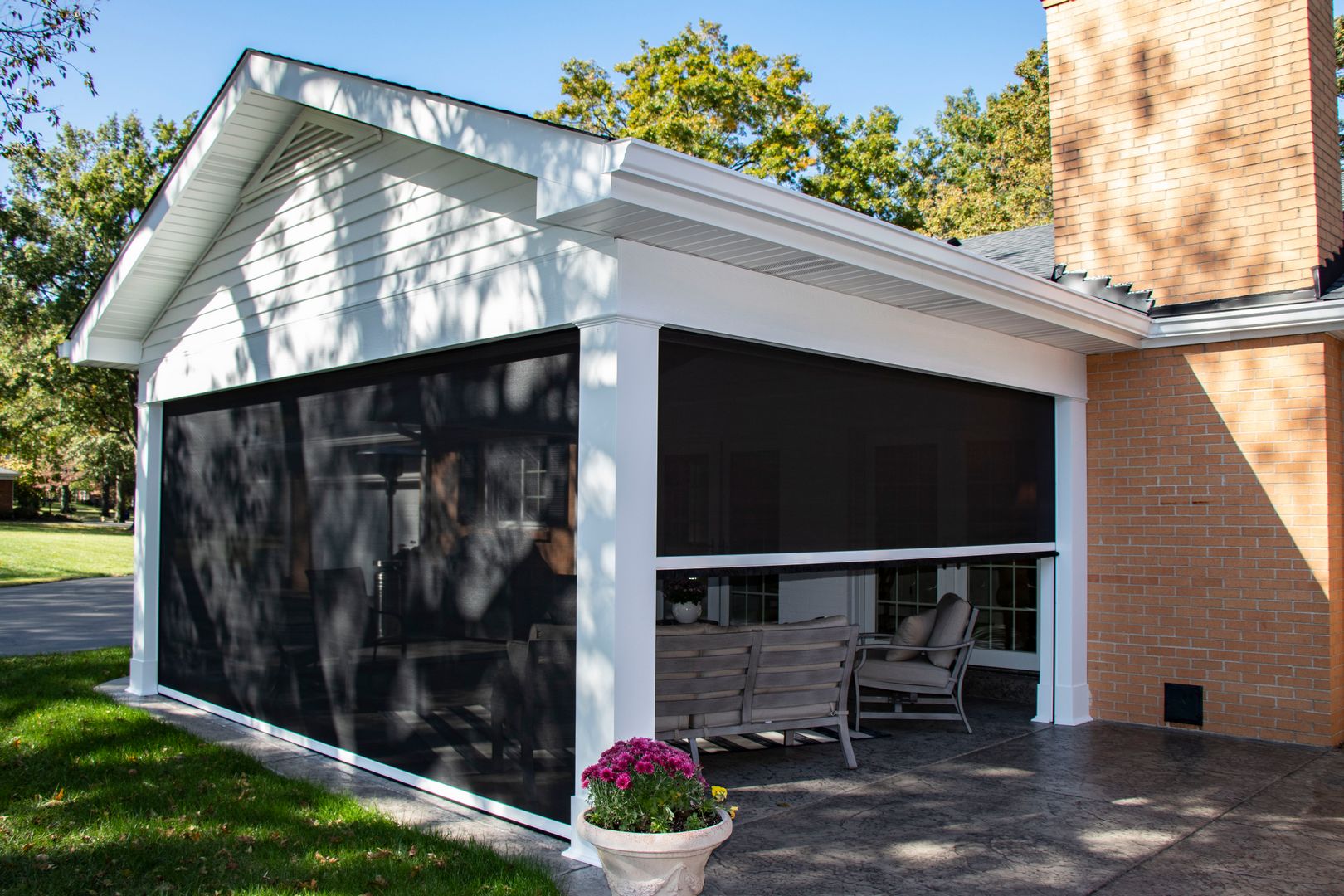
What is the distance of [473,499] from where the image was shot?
5.59 meters

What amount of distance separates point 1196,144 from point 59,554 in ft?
89.0

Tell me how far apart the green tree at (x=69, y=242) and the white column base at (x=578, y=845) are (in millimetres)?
23315

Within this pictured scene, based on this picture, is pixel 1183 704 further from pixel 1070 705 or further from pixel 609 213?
pixel 609 213

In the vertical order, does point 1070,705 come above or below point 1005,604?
below

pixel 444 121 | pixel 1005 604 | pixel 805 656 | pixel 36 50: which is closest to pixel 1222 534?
pixel 1005 604

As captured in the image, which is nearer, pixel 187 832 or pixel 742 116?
pixel 187 832

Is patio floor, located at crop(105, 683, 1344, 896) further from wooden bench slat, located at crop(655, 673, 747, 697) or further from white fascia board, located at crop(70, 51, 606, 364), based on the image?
white fascia board, located at crop(70, 51, 606, 364)

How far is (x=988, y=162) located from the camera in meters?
33.2

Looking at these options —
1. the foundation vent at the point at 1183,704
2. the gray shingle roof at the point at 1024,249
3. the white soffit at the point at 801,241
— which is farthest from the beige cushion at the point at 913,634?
the gray shingle roof at the point at 1024,249

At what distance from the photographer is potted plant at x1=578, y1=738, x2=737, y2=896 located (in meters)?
3.94

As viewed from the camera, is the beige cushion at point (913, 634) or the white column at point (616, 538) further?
the beige cushion at point (913, 634)

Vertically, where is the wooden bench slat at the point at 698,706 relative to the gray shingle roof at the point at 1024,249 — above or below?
below

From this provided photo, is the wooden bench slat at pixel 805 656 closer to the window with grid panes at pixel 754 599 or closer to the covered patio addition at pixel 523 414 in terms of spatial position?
the covered patio addition at pixel 523 414

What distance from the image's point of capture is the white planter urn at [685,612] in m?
9.57
